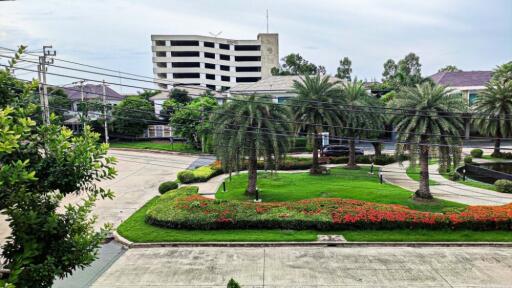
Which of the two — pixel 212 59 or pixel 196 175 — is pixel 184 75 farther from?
pixel 196 175

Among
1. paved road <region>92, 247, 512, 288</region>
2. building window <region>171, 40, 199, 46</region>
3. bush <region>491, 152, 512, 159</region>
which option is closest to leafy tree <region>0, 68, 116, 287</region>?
paved road <region>92, 247, 512, 288</region>

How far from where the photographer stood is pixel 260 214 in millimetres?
18891

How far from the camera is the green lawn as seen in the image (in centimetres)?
1714

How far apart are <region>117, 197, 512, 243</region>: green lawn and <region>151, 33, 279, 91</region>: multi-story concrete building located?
216ft

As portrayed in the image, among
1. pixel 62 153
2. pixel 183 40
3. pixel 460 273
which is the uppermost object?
pixel 183 40

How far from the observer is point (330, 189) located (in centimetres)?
2586

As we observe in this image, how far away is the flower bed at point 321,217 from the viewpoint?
18.0 m

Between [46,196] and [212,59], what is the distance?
8282 cm

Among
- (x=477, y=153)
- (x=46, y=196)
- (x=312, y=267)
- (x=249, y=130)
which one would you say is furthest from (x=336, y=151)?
(x=46, y=196)

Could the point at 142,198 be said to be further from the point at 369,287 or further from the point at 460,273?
the point at 460,273

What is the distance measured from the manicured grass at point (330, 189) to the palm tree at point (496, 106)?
14.4m

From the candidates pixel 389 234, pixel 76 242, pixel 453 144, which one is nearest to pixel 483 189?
pixel 453 144

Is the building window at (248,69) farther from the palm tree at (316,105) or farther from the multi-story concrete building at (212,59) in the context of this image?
the palm tree at (316,105)

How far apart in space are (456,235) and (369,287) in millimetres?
6724
